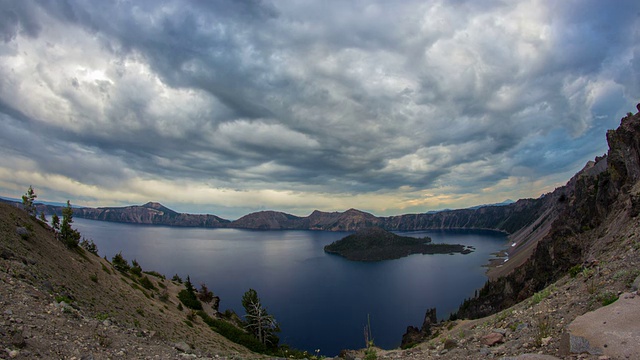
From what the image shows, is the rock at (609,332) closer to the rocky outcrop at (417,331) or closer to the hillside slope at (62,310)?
the hillside slope at (62,310)

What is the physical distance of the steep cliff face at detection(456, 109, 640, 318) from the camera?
191 feet

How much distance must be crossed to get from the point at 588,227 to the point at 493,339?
91166 mm

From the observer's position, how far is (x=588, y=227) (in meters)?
77.4

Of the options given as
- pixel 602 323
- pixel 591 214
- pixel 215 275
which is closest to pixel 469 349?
pixel 602 323

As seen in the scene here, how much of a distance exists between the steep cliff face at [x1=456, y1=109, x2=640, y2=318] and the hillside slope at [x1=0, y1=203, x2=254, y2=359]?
1963 inches

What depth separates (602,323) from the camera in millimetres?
9359

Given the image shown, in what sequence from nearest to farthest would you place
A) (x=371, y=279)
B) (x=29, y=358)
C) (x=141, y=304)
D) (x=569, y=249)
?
1. (x=29, y=358)
2. (x=141, y=304)
3. (x=569, y=249)
4. (x=371, y=279)

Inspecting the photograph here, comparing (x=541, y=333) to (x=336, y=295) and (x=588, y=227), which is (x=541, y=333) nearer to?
(x=588, y=227)

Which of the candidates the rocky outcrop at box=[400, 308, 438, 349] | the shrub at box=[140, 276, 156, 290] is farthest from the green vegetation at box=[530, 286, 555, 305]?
the rocky outcrop at box=[400, 308, 438, 349]

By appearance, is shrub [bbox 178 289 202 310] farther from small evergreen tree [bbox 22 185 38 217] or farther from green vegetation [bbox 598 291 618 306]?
green vegetation [bbox 598 291 618 306]

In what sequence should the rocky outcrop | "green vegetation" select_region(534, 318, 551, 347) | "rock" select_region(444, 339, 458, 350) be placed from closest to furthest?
"green vegetation" select_region(534, 318, 551, 347)
"rock" select_region(444, 339, 458, 350)
the rocky outcrop

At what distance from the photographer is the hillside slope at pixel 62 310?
1208 centimetres

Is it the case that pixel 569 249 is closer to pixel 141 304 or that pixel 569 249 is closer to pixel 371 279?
pixel 141 304

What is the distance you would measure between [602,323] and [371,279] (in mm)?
179617
